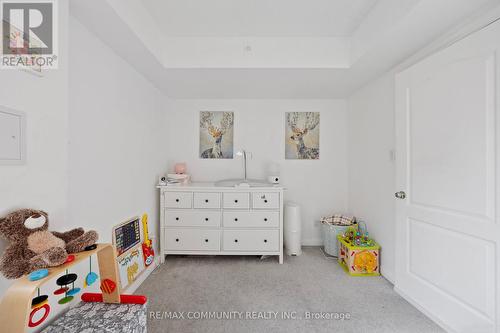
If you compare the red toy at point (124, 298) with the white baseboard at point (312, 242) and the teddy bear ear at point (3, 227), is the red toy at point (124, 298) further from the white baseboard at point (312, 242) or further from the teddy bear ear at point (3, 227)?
the white baseboard at point (312, 242)

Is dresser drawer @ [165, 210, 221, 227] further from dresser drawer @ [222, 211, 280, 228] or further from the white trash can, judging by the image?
the white trash can

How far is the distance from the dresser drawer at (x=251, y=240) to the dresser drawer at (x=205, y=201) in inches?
14.3

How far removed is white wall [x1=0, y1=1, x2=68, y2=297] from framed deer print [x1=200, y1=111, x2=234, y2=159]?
1.94 metres

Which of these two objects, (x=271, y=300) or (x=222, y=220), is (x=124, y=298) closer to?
(x=271, y=300)

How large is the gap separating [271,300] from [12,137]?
204cm

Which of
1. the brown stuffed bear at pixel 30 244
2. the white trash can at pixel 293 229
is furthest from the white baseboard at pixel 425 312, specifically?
the brown stuffed bear at pixel 30 244

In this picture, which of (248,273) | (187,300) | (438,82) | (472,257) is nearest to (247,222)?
(248,273)

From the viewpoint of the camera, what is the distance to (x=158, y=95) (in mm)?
2670

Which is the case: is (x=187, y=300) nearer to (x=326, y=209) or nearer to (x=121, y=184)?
(x=121, y=184)

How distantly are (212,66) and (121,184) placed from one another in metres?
1.43

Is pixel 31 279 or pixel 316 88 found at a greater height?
pixel 316 88

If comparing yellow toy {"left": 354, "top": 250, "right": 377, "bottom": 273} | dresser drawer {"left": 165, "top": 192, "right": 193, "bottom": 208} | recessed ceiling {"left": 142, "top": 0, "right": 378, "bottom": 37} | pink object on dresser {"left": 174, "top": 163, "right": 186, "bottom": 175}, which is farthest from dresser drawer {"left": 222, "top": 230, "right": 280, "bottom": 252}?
recessed ceiling {"left": 142, "top": 0, "right": 378, "bottom": 37}

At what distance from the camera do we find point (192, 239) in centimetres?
248

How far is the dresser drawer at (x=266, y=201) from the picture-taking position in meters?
2.47
